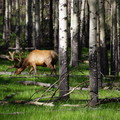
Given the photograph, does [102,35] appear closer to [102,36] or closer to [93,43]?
[102,36]

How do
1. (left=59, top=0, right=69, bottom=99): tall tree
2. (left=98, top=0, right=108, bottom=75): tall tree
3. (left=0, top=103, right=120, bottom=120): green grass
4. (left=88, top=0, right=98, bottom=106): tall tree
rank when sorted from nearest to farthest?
(left=0, top=103, right=120, bottom=120): green grass < (left=88, top=0, right=98, bottom=106): tall tree < (left=59, top=0, right=69, bottom=99): tall tree < (left=98, top=0, right=108, bottom=75): tall tree

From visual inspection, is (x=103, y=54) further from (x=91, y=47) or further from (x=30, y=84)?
(x=91, y=47)

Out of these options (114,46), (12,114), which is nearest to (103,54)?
(114,46)

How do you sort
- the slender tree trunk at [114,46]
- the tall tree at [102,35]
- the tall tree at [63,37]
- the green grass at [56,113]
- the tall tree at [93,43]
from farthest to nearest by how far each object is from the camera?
the slender tree trunk at [114,46], the tall tree at [102,35], the tall tree at [63,37], the tall tree at [93,43], the green grass at [56,113]

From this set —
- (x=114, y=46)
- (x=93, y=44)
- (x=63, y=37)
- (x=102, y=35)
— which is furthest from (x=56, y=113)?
(x=114, y=46)

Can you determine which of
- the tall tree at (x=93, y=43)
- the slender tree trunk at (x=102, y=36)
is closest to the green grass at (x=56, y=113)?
the tall tree at (x=93, y=43)

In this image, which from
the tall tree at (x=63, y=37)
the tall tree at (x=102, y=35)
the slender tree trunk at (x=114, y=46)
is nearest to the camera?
the tall tree at (x=63, y=37)

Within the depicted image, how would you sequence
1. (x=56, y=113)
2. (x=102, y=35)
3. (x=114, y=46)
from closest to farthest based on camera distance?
(x=56, y=113) → (x=102, y=35) → (x=114, y=46)

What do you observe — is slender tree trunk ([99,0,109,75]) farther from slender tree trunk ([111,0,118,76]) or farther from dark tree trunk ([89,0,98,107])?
dark tree trunk ([89,0,98,107])

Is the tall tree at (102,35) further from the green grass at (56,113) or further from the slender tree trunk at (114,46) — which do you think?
the green grass at (56,113)

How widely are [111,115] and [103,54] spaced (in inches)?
377

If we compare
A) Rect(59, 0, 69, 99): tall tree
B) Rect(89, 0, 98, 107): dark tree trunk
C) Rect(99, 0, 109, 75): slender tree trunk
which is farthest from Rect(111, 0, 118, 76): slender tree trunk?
Rect(89, 0, 98, 107): dark tree trunk

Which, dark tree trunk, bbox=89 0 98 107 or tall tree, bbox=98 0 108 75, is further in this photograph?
tall tree, bbox=98 0 108 75

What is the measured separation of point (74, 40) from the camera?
20750 mm
